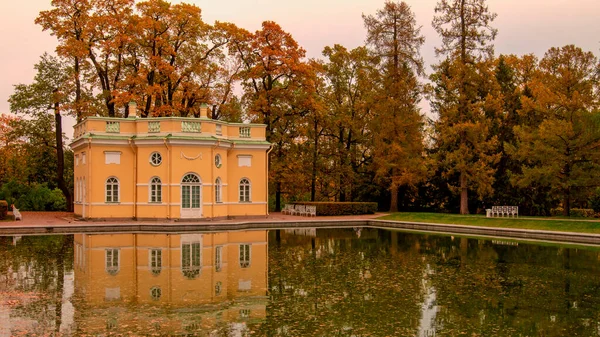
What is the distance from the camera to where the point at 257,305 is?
1014cm

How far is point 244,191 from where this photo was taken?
99.7ft

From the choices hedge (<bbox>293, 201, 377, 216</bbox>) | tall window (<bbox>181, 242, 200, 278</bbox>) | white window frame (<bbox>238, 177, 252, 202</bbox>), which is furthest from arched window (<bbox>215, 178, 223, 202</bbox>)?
tall window (<bbox>181, 242, 200, 278</bbox>)

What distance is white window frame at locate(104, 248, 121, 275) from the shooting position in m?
13.8

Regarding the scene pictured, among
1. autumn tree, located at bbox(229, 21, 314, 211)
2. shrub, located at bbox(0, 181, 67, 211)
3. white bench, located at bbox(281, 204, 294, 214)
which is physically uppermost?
autumn tree, located at bbox(229, 21, 314, 211)

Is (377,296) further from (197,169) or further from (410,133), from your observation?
(410,133)

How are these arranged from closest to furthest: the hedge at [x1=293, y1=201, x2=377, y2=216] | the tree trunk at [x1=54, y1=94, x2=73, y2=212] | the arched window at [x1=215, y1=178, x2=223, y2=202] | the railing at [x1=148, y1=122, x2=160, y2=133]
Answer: the railing at [x1=148, y1=122, x2=160, y2=133]
the arched window at [x1=215, y1=178, x2=223, y2=202]
the hedge at [x1=293, y1=201, x2=377, y2=216]
the tree trunk at [x1=54, y1=94, x2=73, y2=212]

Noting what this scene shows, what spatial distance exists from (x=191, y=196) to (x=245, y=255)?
11.0 metres

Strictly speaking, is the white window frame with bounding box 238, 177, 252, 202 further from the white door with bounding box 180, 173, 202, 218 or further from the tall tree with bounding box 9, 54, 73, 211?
the tall tree with bounding box 9, 54, 73, 211

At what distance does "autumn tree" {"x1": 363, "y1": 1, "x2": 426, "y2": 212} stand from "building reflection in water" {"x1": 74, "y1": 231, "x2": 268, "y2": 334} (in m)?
15.6

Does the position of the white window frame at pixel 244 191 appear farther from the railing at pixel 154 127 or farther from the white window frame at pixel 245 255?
the white window frame at pixel 245 255

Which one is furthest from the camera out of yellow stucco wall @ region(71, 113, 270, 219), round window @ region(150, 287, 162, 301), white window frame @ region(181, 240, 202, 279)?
yellow stucco wall @ region(71, 113, 270, 219)

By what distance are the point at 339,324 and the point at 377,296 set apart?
2.37 m

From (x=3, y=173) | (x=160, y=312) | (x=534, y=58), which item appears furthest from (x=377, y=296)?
(x=3, y=173)

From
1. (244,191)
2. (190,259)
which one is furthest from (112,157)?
(190,259)
